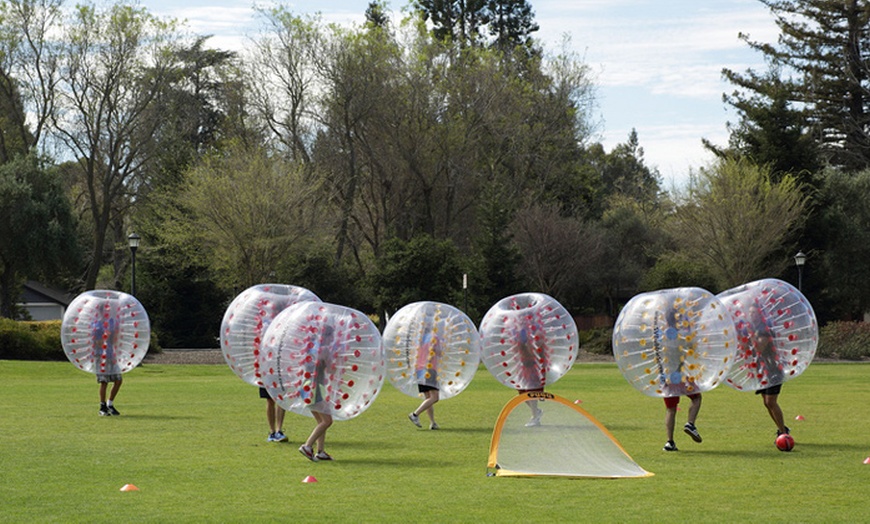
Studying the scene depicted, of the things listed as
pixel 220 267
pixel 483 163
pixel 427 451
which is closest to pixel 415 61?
pixel 483 163

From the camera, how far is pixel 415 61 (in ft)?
198

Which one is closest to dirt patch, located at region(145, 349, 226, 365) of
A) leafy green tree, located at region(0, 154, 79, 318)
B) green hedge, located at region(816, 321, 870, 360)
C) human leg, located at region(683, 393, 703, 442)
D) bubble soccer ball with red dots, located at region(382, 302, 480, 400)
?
leafy green tree, located at region(0, 154, 79, 318)

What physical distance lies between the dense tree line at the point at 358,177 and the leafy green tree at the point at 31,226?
4.6 inches

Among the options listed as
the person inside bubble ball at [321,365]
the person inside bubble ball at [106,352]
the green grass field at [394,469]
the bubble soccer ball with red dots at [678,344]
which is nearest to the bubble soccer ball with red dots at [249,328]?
the green grass field at [394,469]

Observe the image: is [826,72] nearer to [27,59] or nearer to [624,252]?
[624,252]

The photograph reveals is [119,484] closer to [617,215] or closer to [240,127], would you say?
[240,127]

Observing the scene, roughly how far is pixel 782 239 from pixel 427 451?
44179 mm

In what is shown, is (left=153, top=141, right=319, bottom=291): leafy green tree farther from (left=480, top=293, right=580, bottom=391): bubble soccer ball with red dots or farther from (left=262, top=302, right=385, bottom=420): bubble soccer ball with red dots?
(left=262, top=302, right=385, bottom=420): bubble soccer ball with red dots

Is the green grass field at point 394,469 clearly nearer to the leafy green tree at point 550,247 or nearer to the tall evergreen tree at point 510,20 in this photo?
the leafy green tree at point 550,247

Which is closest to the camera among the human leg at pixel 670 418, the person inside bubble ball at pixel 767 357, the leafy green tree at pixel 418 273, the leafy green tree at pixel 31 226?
the human leg at pixel 670 418

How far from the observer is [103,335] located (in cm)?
2103

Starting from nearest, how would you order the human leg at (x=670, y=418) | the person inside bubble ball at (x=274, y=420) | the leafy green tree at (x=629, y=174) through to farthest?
the human leg at (x=670, y=418)
the person inside bubble ball at (x=274, y=420)
the leafy green tree at (x=629, y=174)

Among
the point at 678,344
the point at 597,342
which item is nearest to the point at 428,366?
the point at 678,344

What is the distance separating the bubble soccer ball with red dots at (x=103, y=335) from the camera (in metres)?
21.0
